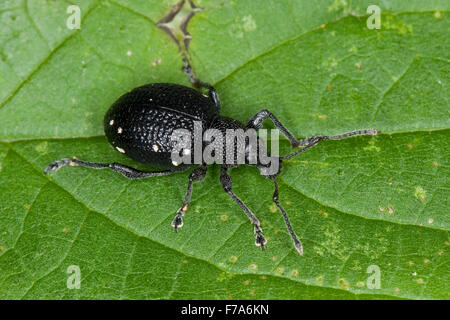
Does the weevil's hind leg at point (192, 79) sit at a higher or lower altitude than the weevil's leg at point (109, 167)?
higher

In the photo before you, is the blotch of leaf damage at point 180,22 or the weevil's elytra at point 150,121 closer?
the weevil's elytra at point 150,121

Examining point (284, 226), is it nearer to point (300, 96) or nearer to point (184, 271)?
point (184, 271)

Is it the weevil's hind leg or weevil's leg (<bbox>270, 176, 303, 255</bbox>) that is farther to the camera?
the weevil's hind leg

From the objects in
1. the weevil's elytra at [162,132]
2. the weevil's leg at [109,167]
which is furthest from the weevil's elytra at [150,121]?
the weevil's leg at [109,167]

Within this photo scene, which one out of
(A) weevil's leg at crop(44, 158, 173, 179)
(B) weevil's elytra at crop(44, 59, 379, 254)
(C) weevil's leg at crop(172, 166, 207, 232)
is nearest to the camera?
(C) weevil's leg at crop(172, 166, 207, 232)

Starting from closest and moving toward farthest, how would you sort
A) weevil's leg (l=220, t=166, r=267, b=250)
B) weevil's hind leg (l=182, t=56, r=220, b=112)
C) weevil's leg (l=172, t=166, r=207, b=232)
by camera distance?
weevil's leg (l=220, t=166, r=267, b=250) < weevil's leg (l=172, t=166, r=207, b=232) < weevil's hind leg (l=182, t=56, r=220, b=112)

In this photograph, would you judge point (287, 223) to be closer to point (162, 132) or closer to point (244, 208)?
point (244, 208)

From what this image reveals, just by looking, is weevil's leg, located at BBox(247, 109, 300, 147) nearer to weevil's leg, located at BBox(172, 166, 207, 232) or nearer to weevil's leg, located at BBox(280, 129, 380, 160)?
weevil's leg, located at BBox(280, 129, 380, 160)

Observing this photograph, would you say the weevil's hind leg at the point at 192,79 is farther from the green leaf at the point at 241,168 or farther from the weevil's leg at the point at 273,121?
the weevil's leg at the point at 273,121

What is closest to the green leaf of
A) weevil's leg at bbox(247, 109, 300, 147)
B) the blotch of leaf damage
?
the blotch of leaf damage
